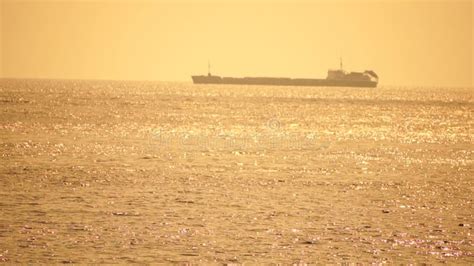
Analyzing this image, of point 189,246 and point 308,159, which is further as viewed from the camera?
point 308,159

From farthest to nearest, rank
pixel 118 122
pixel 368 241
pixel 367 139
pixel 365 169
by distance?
pixel 118 122
pixel 367 139
pixel 365 169
pixel 368 241

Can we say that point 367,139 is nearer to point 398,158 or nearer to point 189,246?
point 398,158

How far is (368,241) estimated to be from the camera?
1162 inches

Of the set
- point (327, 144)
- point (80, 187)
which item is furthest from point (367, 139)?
point (80, 187)

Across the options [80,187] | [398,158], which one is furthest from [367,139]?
[80,187]

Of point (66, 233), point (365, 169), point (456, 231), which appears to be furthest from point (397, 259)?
point (365, 169)

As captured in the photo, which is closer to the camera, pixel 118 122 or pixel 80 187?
pixel 80 187

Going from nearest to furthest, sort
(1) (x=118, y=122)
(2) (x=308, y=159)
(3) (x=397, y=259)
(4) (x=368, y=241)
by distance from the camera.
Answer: (3) (x=397, y=259)
(4) (x=368, y=241)
(2) (x=308, y=159)
(1) (x=118, y=122)

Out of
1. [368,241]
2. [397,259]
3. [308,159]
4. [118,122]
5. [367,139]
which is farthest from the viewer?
[118,122]

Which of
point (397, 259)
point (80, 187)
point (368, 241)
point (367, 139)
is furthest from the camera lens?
point (367, 139)

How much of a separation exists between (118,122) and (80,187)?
61.1m

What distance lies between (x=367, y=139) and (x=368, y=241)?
176 feet

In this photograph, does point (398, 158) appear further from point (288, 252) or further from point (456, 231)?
point (288, 252)

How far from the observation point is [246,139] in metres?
79.4
